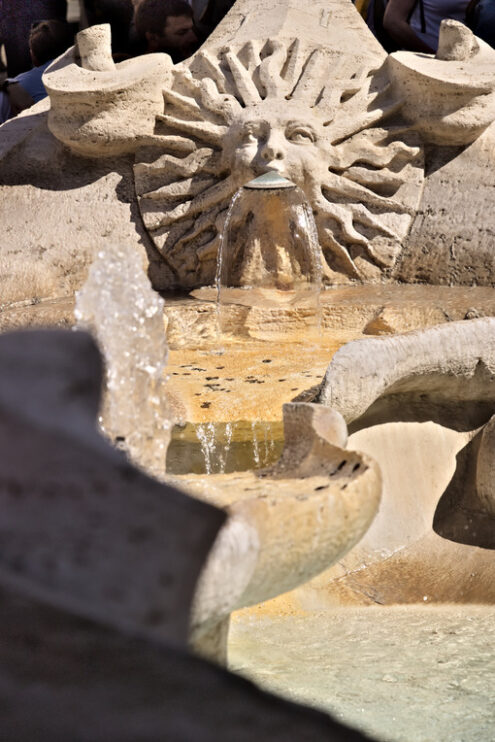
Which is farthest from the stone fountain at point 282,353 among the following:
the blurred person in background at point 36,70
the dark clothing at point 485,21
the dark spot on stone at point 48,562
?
the blurred person in background at point 36,70

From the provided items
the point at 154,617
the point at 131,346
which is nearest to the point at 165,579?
the point at 154,617

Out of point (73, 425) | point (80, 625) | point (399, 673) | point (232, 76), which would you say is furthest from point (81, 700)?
point (232, 76)

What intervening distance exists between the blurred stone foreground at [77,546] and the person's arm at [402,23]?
15.6 feet

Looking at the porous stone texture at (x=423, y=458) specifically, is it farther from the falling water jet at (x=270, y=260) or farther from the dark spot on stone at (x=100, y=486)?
the dark spot on stone at (x=100, y=486)

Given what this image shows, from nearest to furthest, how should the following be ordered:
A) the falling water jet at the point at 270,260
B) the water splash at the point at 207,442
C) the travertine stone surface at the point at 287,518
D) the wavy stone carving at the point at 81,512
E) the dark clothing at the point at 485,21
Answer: the wavy stone carving at the point at 81,512, the travertine stone surface at the point at 287,518, the water splash at the point at 207,442, the falling water jet at the point at 270,260, the dark clothing at the point at 485,21

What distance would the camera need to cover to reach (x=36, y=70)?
5586 millimetres

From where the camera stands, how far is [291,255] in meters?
3.83

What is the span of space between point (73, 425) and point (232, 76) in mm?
3577

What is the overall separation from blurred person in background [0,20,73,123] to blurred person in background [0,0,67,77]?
724mm

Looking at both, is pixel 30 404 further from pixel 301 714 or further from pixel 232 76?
pixel 232 76

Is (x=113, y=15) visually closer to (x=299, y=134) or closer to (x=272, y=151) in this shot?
(x=299, y=134)

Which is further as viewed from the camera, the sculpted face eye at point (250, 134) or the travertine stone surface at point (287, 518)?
the sculpted face eye at point (250, 134)

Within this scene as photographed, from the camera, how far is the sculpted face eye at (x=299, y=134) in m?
3.81

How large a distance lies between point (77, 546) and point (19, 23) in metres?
6.38
